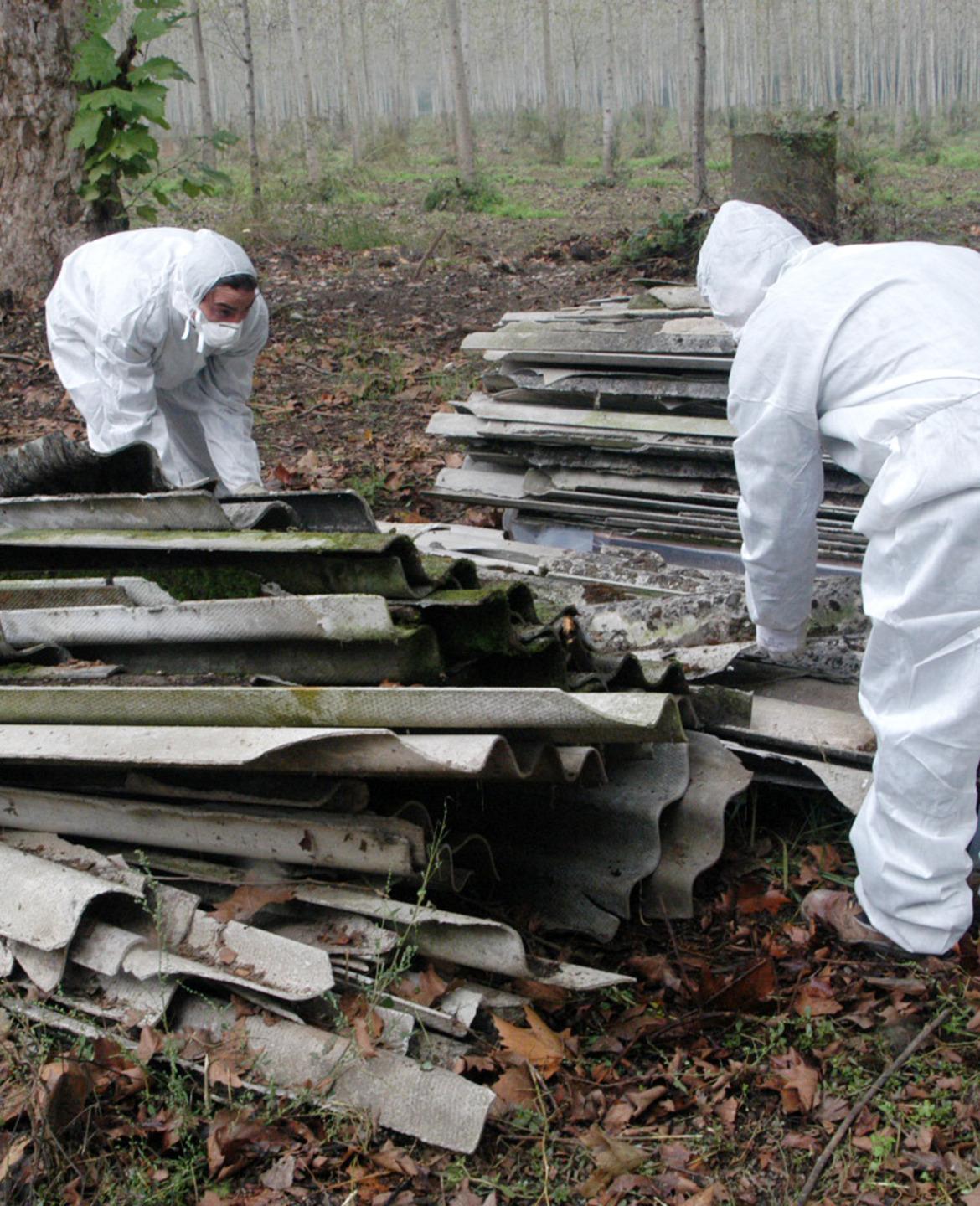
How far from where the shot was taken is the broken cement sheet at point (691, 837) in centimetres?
323

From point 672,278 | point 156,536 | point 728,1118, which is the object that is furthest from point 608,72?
point 728,1118

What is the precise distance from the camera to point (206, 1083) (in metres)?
2.61

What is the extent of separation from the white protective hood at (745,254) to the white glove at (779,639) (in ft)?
3.10

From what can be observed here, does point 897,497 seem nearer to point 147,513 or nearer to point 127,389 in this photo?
point 147,513

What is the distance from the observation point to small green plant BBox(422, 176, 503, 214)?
17.7 meters

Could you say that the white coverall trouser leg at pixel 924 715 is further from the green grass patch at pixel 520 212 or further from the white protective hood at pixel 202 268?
the green grass patch at pixel 520 212

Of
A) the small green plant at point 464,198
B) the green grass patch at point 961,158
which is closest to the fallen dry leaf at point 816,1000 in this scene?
the small green plant at point 464,198

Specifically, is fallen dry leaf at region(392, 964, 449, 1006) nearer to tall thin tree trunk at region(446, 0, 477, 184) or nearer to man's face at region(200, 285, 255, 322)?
man's face at region(200, 285, 255, 322)

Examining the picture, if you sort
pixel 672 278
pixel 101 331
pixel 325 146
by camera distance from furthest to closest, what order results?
pixel 325 146, pixel 672 278, pixel 101 331

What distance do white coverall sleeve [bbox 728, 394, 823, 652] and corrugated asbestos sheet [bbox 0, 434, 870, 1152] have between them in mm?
325

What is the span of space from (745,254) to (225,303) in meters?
2.57

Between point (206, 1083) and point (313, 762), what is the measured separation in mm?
740

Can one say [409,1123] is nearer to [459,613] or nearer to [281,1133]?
[281,1133]

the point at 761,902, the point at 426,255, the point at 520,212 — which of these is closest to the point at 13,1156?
the point at 761,902
